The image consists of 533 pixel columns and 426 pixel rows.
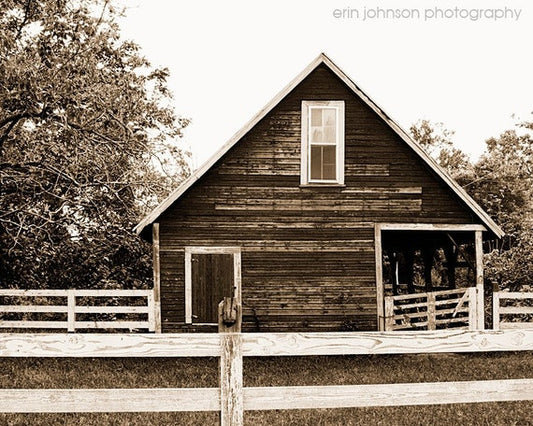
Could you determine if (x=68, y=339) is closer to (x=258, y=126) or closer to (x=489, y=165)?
(x=258, y=126)

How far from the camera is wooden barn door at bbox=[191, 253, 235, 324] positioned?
56.4ft

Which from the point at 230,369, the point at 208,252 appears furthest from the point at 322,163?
the point at 230,369

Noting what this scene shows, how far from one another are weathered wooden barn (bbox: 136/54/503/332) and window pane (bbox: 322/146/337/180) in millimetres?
24

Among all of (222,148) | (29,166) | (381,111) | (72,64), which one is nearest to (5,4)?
(72,64)

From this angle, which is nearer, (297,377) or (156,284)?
(297,377)

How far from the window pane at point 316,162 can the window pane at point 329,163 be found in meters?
0.07

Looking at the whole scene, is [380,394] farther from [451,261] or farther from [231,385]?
[451,261]

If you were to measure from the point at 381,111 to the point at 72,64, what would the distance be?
717 centimetres

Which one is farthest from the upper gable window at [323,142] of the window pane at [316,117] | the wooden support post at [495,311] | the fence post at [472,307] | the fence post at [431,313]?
the wooden support post at [495,311]

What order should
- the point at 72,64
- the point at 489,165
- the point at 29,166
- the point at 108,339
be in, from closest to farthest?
the point at 108,339, the point at 72,64, the point at 29,166, the point at 489,165

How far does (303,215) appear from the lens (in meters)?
17.4

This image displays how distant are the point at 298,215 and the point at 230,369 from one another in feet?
41.2

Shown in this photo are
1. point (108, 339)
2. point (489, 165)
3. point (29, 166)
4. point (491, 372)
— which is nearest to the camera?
point (108, 339)

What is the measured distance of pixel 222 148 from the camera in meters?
16.7
